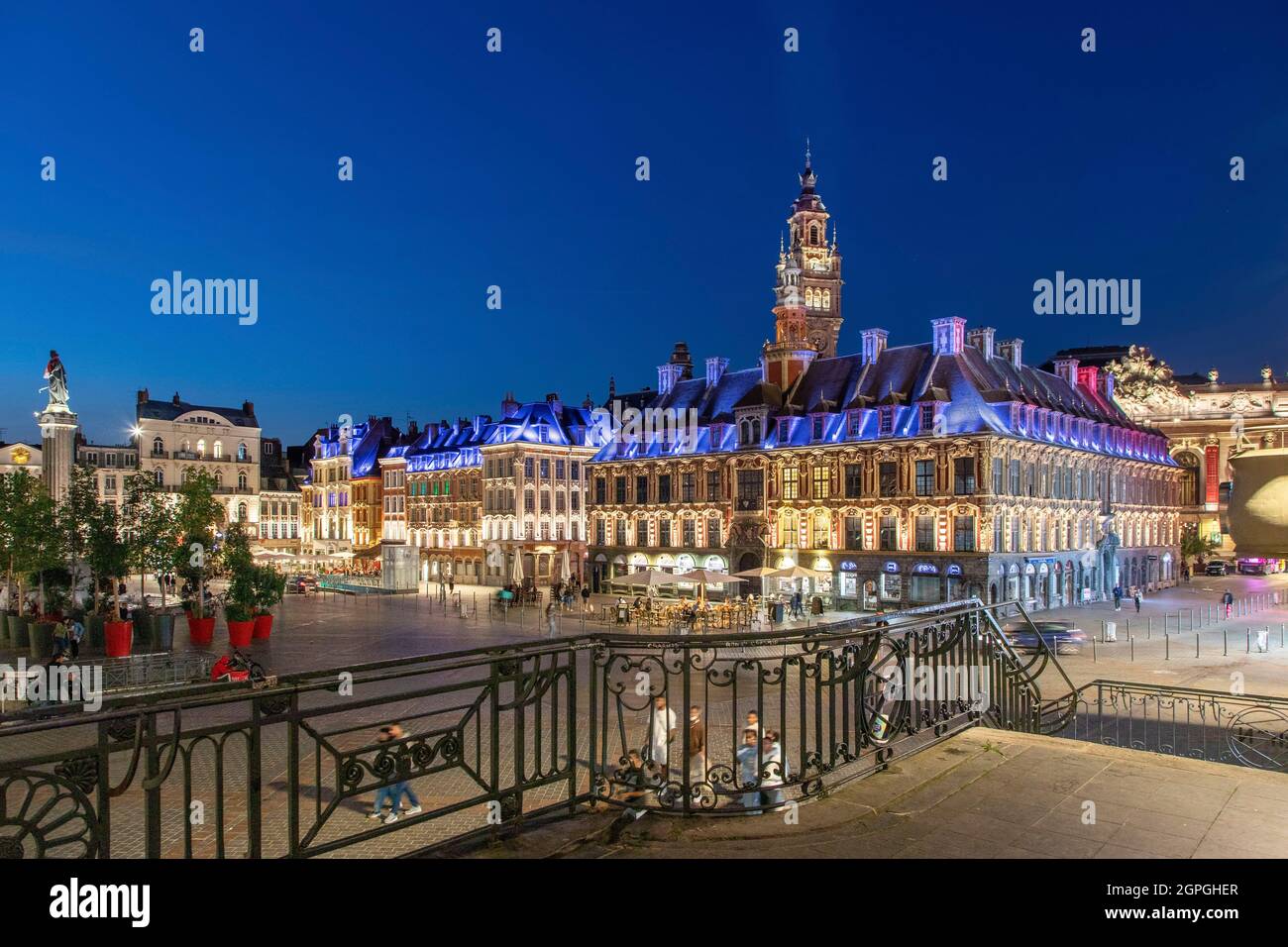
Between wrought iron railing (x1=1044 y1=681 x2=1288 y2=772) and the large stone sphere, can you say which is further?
wrought iron railing (x1=1044 y1=681 x2=1288 y2=772)

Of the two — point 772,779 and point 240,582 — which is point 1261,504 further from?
point 240,582

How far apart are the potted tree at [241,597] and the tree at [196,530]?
4.42 feet

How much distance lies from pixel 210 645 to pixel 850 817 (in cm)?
3227

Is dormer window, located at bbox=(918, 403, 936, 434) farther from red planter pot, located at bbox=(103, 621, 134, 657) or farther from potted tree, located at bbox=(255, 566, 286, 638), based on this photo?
red planter pot, located at bbox=(103, 621, 134, 657)

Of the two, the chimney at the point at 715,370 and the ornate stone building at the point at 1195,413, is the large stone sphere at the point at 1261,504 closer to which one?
the chimney at the point at 715,370

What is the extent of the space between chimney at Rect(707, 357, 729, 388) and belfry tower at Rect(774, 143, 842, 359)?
44.2 meters

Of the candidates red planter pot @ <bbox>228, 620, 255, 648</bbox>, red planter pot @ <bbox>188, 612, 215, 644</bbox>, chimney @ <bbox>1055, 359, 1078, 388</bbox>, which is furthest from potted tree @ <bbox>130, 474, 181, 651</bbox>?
chimney @ <bbox>1055, 359, 1078, 388</bbox>

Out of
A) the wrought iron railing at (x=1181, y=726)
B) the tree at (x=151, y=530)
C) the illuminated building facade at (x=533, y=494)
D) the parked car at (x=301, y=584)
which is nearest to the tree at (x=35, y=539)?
the tree at (x=151, y=530)

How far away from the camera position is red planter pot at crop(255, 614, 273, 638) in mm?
34969

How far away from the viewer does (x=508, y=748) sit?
55.2 ft
